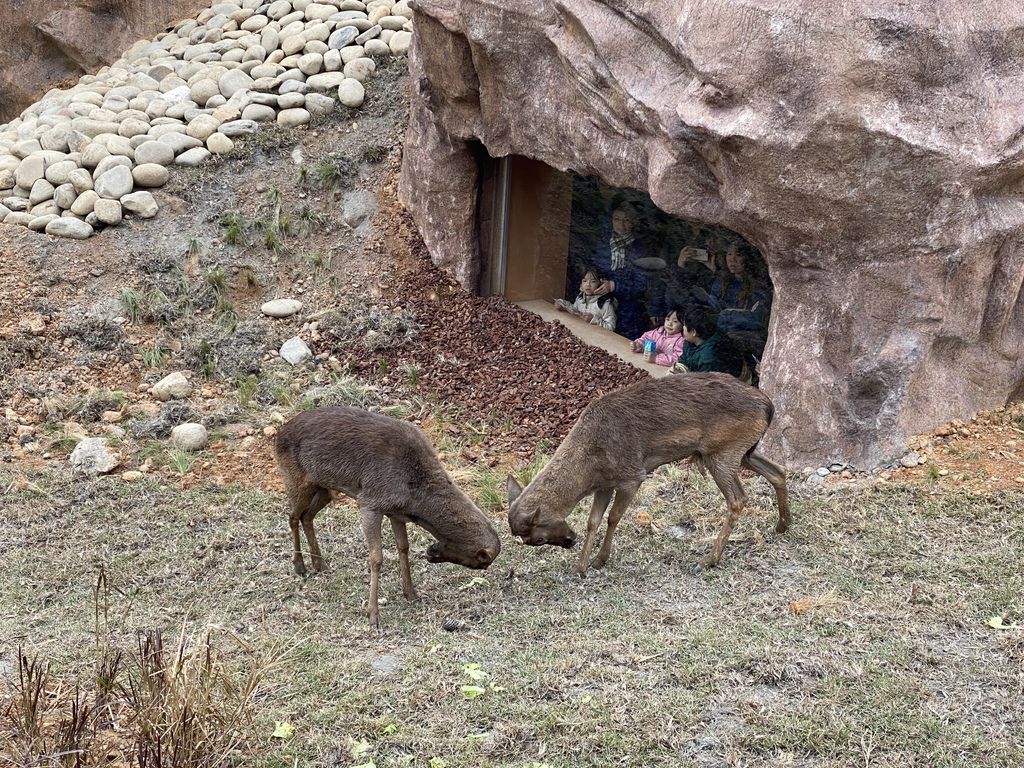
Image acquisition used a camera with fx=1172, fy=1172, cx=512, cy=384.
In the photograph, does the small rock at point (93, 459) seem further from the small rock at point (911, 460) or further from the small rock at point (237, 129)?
the small rock at point (911, 460)

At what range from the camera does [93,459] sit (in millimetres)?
9836

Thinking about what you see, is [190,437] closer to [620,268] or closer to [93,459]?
[93,459]

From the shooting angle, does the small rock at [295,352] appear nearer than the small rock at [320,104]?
Yes

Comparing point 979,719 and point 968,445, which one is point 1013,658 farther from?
point 968,445

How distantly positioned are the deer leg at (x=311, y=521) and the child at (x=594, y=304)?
4.76 metres

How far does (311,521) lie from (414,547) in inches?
33.8

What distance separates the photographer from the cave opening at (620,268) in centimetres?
1039

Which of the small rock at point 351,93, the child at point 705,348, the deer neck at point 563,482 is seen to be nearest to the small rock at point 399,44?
the small rock at point 351,93

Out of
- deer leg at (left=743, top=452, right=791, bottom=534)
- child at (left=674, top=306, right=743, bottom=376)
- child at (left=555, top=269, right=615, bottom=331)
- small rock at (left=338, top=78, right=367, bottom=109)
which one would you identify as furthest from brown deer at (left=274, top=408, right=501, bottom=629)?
small rock at (left=338, top=78, right=367, bottom=109)

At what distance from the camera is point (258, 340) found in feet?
39.3

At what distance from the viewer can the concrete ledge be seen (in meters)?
11.2

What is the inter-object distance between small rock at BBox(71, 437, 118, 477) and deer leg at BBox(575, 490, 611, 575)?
4323mm

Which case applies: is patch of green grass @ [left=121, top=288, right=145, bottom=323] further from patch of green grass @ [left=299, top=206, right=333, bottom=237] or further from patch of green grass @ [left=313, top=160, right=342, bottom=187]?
patch of green grass @ [left=313, top=160, right=342, bottom=187]

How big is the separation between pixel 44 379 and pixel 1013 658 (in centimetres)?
883
